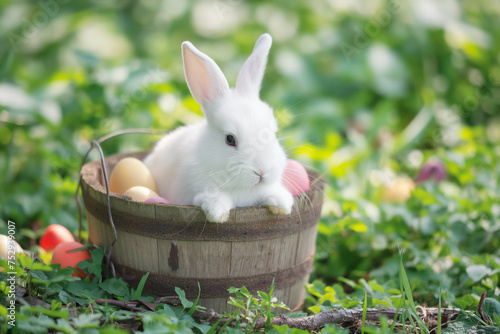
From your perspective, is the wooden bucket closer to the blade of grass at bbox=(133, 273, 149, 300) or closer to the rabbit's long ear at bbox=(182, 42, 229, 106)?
the blade of grass at bbox=(133, 273, 149, 300)

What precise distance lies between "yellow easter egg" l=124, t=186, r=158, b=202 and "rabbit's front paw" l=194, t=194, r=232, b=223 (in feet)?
1.15

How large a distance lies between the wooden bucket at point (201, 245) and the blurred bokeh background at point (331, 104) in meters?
0.54

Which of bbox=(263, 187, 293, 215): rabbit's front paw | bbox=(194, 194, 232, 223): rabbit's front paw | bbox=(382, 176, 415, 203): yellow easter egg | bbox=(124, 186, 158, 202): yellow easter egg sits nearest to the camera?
bbox=(194, 194, 232, 223): rabbit's front paw

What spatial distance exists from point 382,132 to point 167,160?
292 centimetres

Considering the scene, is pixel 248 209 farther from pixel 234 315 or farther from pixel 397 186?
pixel 397 186

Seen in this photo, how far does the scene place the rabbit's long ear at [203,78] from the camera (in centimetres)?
203

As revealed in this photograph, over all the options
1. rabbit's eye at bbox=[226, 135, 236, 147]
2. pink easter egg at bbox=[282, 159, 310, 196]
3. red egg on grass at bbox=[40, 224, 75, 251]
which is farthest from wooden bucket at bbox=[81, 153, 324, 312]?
red egg on grass at bbox=[40, 224, 75, 251]

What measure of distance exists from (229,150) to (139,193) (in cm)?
50

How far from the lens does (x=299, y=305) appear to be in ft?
7.63

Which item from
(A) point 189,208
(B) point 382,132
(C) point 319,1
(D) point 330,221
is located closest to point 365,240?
(D) point 330,221

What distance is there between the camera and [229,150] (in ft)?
6.50

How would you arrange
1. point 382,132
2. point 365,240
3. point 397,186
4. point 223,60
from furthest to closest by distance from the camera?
point 223,60 → point 382,132 → point 397,186 → point 365,240

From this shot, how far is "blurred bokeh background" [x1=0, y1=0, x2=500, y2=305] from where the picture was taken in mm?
2840

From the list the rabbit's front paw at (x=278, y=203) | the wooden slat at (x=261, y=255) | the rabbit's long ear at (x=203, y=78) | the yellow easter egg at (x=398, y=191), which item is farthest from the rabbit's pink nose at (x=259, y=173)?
the yellow easter egg at (x=398, y=191)
